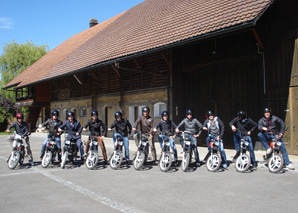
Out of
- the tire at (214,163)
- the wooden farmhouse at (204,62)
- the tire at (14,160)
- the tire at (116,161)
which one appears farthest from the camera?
the wooden farmhouse at (204,62)

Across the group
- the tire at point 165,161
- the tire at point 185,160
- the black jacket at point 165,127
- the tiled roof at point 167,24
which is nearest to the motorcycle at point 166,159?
the tire at point 165,161

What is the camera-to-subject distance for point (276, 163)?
24.2ft

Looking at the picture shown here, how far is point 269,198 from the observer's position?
518 cm

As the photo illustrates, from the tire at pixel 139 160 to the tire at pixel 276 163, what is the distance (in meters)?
3.38

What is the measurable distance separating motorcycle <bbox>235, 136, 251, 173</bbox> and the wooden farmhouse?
3800mm

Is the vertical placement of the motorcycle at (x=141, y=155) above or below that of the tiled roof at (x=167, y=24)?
below

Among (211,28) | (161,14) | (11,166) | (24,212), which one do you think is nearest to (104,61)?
(161,14)

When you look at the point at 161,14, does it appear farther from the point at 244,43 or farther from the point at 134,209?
the point at 134,209

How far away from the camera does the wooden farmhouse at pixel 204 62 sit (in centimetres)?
1068

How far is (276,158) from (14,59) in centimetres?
3683

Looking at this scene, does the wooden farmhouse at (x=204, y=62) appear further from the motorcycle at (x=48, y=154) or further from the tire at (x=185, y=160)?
the motorcycle at (x=48, y=154)

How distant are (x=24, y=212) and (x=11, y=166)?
4.32 m

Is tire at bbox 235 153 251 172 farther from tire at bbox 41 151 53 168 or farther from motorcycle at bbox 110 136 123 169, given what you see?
tire at bbox 41 151 53 168

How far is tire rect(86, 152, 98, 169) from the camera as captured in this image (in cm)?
820
